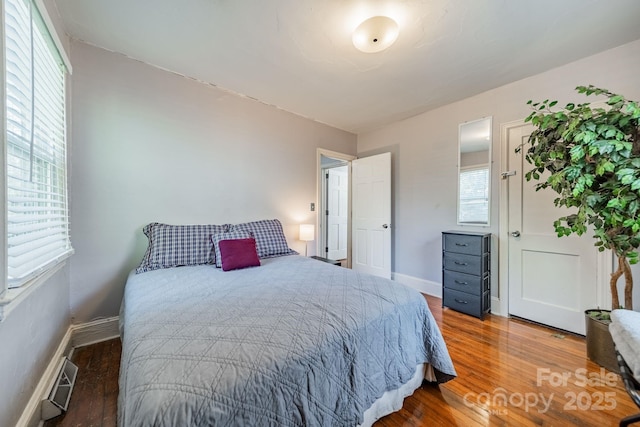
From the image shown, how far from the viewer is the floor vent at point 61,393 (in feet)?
4.30

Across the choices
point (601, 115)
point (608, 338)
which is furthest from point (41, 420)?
point (601, 115)

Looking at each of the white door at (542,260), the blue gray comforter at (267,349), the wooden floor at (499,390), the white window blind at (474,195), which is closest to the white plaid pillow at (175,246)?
the blue gray comforter at (267,349)

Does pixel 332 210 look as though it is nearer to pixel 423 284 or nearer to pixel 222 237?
pixel 423 284

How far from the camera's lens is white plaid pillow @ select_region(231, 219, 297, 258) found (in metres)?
2.64

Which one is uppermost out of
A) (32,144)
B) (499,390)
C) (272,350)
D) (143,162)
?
(143,162)

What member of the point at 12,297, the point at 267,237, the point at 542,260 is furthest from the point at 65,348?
the point at 542,260

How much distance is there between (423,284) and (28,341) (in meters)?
3.63

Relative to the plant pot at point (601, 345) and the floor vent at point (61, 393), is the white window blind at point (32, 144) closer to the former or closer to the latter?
the floor vent at point (61, 393)

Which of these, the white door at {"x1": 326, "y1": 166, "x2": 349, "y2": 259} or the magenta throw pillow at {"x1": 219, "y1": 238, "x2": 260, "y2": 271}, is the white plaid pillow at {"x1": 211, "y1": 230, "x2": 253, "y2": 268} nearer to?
the magenta throw pillow at {"x1": 219, "y1": 238, "x2": 260, "y2": 271}

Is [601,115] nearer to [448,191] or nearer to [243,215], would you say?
[448,191]

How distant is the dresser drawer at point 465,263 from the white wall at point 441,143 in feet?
1.13

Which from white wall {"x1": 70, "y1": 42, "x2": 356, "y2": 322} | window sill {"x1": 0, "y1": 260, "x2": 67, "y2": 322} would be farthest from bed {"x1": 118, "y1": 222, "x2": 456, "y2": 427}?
white wall {"x1": 70, "y1": 42, "x2": 356, "y2": 322}

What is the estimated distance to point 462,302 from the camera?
8.81 feet

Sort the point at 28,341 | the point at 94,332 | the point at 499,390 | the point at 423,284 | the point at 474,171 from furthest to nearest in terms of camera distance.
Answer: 1. the point at 423,284
2. the point at 474,171
3. the point at 94,332
4. the point at 499,390
5. the point at 28,341
